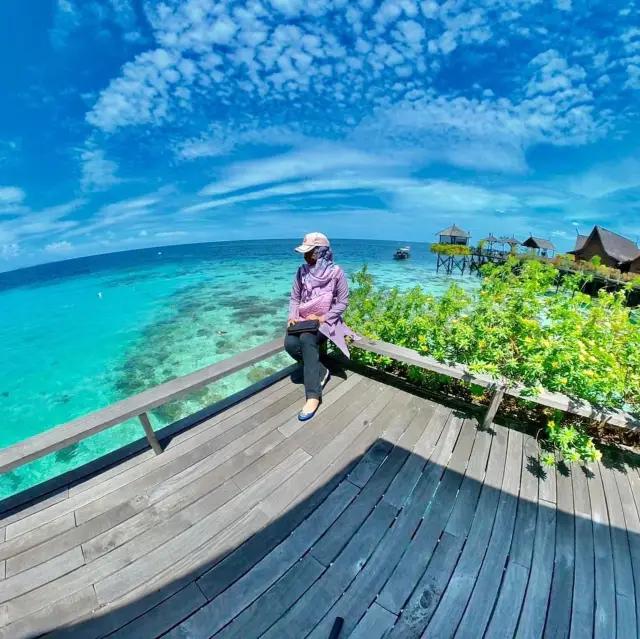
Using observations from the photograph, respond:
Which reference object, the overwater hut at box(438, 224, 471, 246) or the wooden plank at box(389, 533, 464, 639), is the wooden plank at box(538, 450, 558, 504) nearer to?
the wooden plank at box(389, 533, 464, 639)

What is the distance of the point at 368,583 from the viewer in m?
1.50

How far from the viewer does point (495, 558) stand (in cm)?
161

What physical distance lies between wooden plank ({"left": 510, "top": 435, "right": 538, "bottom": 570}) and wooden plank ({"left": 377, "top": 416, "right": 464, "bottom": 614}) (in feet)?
1.23

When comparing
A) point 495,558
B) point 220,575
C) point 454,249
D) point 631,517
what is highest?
point 220,575

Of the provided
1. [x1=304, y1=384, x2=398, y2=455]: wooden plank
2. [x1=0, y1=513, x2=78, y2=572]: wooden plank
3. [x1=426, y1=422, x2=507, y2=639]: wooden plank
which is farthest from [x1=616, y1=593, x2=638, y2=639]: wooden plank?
[x1=0, y1=513, x2=78, y2=572]: wooden plank

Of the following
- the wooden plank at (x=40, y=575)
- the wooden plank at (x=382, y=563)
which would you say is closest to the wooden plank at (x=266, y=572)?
the wooden plank at (x=382, y=563)

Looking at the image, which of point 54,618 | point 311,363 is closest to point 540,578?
point 311,363

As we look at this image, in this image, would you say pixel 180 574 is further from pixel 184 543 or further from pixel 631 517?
pixel 631 517

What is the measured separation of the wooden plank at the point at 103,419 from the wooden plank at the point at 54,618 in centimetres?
74

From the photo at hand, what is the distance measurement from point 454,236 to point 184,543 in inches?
1455

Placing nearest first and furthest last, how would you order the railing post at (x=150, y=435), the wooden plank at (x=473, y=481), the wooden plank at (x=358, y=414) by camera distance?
1. the wooden plank at (x=473, y=481)
2. the railing post at (x=150, y=435)
3. the wooden plank at (x=358, y=414)

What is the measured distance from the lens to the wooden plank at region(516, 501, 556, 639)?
135 centimetres

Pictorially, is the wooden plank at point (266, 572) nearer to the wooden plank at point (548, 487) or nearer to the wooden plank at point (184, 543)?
the wooden plank at point (184, 543)

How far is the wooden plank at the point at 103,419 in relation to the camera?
1626 mm
